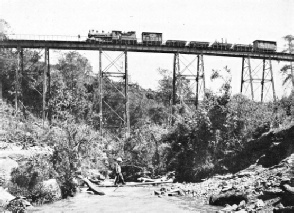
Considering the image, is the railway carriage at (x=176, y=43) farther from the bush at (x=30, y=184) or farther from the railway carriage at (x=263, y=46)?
the bush at (x=30, y=184)

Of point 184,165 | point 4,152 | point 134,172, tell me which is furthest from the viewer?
point 134,172

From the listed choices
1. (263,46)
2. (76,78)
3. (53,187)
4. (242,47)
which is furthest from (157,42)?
(53,187)

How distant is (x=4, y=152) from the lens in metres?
13.2

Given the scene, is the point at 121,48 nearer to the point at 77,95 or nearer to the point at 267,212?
the point at 77,95

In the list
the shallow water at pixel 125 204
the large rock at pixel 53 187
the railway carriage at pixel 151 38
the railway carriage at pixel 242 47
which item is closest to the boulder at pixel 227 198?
the shallow water at pixel 125 204

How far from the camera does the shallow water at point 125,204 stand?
9969 mm

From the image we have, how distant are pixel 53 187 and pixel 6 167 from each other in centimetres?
173

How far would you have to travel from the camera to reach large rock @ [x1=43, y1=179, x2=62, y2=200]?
11.5 meters

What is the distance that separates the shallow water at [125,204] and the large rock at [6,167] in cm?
159

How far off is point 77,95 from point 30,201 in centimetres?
2640

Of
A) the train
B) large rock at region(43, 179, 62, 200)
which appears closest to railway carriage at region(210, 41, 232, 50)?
the train

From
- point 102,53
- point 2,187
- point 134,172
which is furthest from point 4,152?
point 102,53

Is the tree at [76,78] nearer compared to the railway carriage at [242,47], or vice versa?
the railway carriage at [242,47]

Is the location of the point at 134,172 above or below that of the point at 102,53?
below
